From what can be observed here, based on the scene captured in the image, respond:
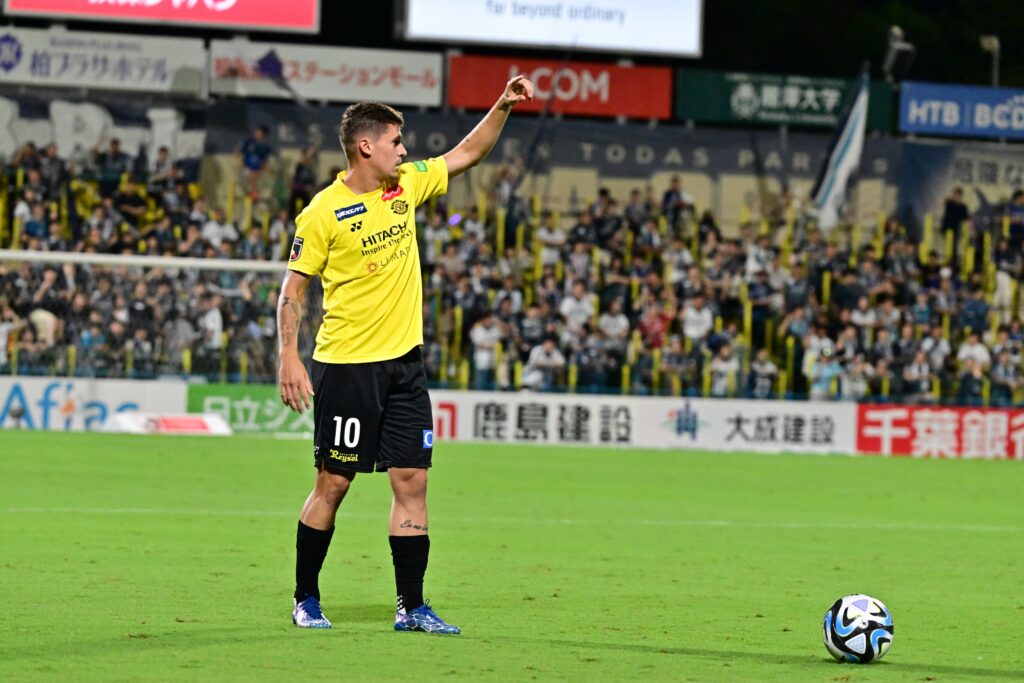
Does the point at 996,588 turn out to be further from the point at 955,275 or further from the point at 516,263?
the point at 955,275

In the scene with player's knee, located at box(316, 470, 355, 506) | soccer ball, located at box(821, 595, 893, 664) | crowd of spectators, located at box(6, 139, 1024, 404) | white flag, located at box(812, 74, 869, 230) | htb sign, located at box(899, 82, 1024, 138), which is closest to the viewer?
soccer ball, located at box(821, 595, 893, 664)

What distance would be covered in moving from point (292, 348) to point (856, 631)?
2442mm

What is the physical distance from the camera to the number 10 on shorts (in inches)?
269

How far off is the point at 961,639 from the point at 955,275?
78.4ft

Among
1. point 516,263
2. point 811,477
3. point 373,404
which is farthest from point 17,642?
point 516,263

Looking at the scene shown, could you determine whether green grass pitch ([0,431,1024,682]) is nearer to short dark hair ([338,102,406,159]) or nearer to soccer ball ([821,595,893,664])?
soccer ball ([821,595,893,664])

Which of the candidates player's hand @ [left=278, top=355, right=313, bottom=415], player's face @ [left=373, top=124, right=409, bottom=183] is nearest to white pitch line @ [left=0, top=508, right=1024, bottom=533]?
player's hand @ [left=278, top=355, right=313, bottom=415]

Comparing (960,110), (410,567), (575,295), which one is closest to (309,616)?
(410,567)

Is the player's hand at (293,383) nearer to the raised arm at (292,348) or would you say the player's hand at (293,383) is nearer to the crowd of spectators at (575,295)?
the raised arm at (292,348)

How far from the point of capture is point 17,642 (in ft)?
20.7

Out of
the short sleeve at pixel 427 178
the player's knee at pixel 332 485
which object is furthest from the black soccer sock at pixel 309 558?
the short sleeve at pixel 427 178

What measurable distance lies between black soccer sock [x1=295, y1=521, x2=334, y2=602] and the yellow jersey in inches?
28.2

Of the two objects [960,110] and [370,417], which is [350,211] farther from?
[960,110]

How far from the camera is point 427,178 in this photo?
282 inches
